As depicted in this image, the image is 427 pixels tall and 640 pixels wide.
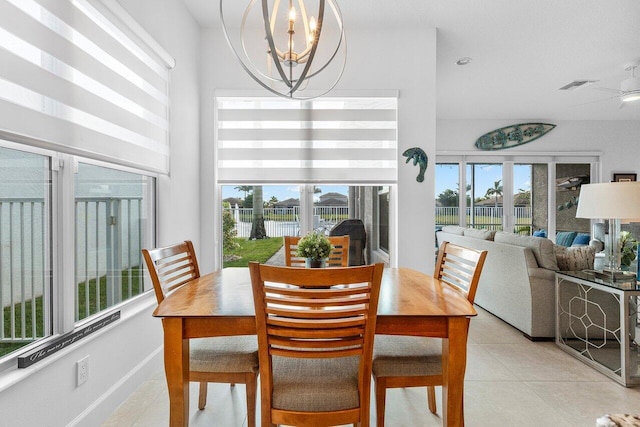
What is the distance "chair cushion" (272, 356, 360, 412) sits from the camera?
1.26 m

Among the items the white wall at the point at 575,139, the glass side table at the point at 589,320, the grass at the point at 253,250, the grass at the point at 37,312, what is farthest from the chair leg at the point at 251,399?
the white wall at the point at 575,139

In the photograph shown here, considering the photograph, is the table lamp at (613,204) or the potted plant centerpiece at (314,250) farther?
the table lamp at (613,204)

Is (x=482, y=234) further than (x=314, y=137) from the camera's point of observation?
Yes

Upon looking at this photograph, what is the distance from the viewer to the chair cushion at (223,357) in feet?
5.08

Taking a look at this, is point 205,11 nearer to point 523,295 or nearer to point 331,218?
point 331,218

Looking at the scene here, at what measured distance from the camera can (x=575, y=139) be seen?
6.49 m

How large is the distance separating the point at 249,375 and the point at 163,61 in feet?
7.31

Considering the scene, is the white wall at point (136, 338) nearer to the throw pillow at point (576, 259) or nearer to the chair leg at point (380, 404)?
the chair leg at point (380, 404)

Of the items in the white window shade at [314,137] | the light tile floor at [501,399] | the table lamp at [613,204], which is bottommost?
the light tile floor at [501,399]

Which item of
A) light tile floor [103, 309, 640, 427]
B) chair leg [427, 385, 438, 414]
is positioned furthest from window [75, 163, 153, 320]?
chair leg [427, 385, 438, 414]

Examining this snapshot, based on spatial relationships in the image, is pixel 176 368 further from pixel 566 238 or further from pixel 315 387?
pixel 566 238

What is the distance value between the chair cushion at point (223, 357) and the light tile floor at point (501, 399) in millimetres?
565

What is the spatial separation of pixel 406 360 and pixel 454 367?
0.75 feet

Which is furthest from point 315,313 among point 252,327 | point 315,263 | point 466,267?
point 466,267
